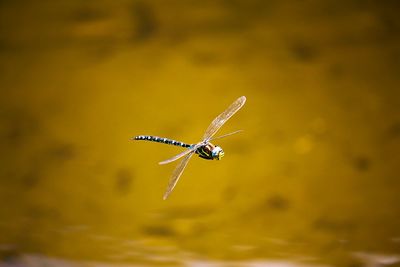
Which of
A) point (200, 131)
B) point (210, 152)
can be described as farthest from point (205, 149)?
point (200, 131)

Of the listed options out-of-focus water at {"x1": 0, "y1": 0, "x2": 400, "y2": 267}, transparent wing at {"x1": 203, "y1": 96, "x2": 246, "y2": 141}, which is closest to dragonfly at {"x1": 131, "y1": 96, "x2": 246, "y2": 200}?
transparent wing at {"x1": 203, "y1": 96, "x2": 246, "y2": 141}

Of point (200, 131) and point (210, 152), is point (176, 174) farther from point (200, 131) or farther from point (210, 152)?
point (200, 131)

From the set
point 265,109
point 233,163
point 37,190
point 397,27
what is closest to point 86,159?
point 37,190

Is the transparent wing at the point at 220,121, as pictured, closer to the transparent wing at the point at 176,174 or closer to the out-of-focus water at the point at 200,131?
the transparent wing at the point at 176,174

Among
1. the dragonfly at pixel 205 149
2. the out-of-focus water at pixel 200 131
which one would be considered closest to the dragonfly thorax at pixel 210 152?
the dragonfly at pixel 205 149

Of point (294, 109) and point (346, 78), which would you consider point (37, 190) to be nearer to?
point (294, 109)

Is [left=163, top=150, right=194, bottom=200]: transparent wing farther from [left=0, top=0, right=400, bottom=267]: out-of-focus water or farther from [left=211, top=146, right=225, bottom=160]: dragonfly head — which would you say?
[left=0, top=0, right=400, bottom=267]: out-of-focus water
